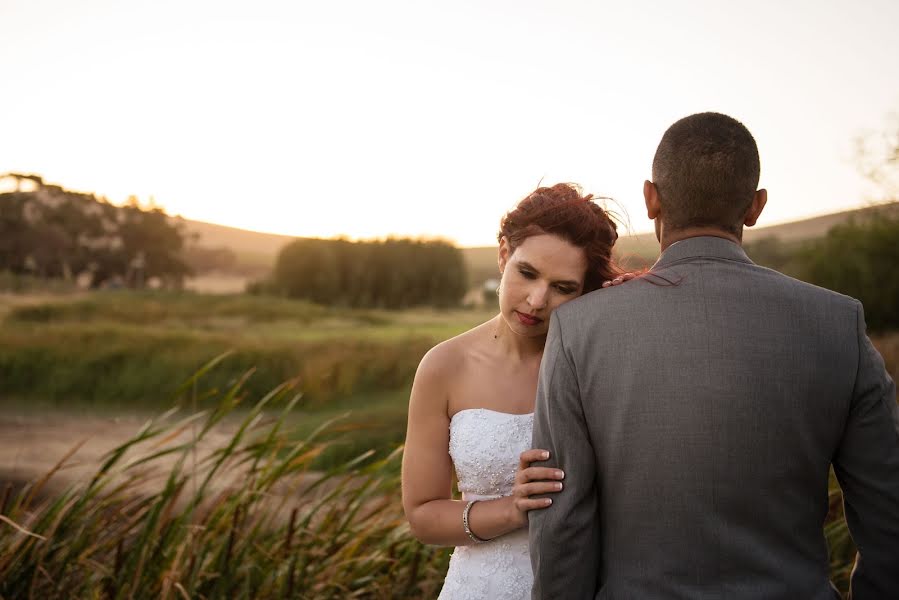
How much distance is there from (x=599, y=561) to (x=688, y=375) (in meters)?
0.60

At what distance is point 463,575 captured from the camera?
2824 millimetres

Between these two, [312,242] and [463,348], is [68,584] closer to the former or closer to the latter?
[463,348]

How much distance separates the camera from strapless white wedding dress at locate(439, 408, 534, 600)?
8.83 feet

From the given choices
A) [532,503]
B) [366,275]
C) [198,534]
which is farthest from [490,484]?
[366,275]

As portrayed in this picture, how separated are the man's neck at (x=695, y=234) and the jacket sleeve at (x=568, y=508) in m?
0.43

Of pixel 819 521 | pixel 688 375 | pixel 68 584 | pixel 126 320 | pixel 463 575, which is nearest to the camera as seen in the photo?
pixel 688 375

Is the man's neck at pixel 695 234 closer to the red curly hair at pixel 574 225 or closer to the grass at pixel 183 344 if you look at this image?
the red curly hair at pixel 574 225

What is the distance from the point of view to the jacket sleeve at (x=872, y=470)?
192 centimetres

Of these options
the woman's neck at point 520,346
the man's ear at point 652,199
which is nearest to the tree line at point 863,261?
the woman's neck at point 520,346

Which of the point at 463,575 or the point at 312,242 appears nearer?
the point at 463,575

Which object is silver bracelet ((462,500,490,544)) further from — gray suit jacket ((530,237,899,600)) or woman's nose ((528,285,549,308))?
woman's nose ((528,285,549,308))

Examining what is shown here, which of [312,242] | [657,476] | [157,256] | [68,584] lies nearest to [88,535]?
[68,584]

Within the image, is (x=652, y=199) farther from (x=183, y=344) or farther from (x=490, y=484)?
(x=183, y=344)

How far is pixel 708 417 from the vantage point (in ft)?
5.98
